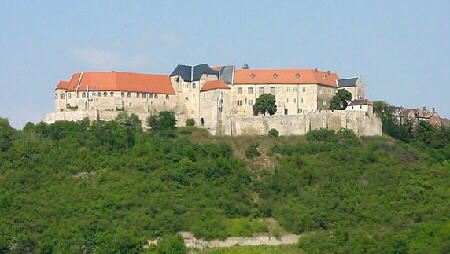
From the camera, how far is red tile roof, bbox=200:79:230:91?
325ft

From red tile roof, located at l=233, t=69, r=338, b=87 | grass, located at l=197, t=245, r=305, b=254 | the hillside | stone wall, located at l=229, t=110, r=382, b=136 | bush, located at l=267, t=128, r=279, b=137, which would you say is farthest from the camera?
red tile roof, located at l=233, t=69, r=338, b=87

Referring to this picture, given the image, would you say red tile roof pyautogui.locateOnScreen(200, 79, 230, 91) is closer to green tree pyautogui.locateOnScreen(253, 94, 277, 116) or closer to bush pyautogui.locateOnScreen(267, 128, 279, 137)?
green tree pyautogui.locateOnScreen(253, 94, 277, 116)

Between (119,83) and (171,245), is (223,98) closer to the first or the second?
(119,83)

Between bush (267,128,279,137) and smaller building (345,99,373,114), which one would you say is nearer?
bush (267,128,279,137)

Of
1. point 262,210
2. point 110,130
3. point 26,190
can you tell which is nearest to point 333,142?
point 262,210

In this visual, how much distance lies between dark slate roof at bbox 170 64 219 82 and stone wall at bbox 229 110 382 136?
653cm

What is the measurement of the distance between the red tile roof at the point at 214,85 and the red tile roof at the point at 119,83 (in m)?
3.51

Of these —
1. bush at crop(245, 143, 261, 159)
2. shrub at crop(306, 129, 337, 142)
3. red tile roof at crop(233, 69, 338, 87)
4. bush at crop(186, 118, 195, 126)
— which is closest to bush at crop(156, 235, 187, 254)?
bush at crop(245, 143, 261, 159)

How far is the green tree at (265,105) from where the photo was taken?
97688mm

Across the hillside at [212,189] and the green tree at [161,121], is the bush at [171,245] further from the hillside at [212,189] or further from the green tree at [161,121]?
the green tree at [161,121]

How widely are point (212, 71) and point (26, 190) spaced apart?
2374 cm

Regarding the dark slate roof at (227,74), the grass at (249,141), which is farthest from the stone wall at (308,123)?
the dark slate roof at (227,74)

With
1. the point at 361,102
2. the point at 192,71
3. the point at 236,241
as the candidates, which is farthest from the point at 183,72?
the point at 236,241

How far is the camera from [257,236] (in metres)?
81.2
